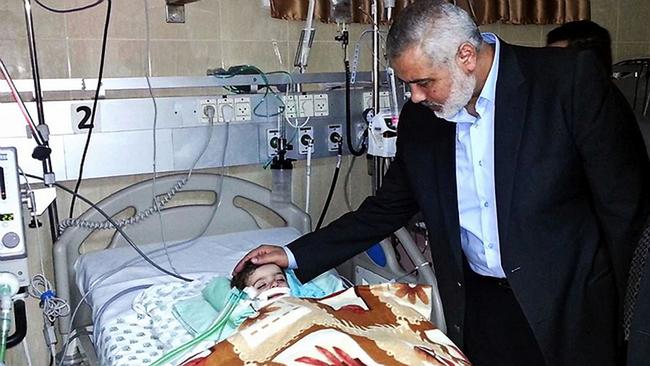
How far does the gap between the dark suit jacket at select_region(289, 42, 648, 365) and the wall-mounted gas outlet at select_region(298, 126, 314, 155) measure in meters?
1.08

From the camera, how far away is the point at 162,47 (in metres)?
2.41

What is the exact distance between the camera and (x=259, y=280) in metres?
1.68

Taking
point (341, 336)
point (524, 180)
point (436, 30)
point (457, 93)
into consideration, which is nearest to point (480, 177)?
point (524, 180)

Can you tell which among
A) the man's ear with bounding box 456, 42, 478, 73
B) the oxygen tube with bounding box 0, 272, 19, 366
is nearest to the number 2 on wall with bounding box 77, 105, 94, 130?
the oxygen tube with bounding box 0, 272, 19, 366

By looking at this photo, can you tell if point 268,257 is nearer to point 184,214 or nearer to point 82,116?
point 184,214

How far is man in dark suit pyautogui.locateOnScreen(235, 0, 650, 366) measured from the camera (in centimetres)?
138

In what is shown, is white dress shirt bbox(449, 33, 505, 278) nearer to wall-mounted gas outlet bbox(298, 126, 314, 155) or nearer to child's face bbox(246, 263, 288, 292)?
child's face bbox(246, 263, 288, 292)

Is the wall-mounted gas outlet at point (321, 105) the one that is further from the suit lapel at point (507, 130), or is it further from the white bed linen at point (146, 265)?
the suit lapel at point (507, 130)

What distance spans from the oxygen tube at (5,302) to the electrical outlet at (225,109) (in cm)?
109

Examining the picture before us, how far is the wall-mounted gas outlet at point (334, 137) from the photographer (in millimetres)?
2695

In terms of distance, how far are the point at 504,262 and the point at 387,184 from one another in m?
0.42

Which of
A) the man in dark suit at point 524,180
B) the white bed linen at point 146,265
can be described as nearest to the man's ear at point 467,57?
the man in dark suit at point 524,180

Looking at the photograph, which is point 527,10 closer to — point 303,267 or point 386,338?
point 303,267

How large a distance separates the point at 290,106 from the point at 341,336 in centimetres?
140
